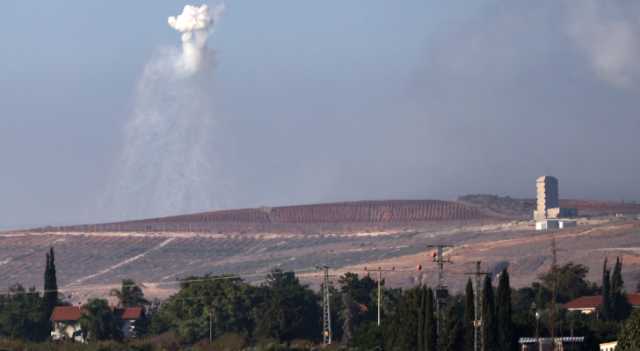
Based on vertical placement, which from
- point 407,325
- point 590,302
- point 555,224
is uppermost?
point 555,224

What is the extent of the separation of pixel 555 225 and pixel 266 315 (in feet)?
270

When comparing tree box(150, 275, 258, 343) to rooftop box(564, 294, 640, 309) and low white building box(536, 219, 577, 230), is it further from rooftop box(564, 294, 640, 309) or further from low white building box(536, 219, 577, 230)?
low white building box(536, 219, 577, 230)

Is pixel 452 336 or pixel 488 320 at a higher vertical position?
pixel 488 320

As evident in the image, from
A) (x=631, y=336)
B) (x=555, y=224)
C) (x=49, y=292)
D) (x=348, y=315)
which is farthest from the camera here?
(x=555, y=224)

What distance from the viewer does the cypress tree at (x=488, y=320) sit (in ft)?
282

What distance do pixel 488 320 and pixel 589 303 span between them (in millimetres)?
36475

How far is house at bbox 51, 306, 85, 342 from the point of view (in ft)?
408

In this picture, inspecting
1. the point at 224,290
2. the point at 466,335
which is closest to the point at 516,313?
the point at 466,335

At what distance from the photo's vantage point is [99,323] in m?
121

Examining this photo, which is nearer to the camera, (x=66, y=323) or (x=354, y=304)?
(x=354, y=304)

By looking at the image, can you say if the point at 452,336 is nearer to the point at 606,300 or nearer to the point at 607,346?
the point at 607,346

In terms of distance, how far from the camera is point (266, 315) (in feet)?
383

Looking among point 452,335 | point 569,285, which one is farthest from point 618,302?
point 452,335

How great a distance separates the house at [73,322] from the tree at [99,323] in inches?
37.0
